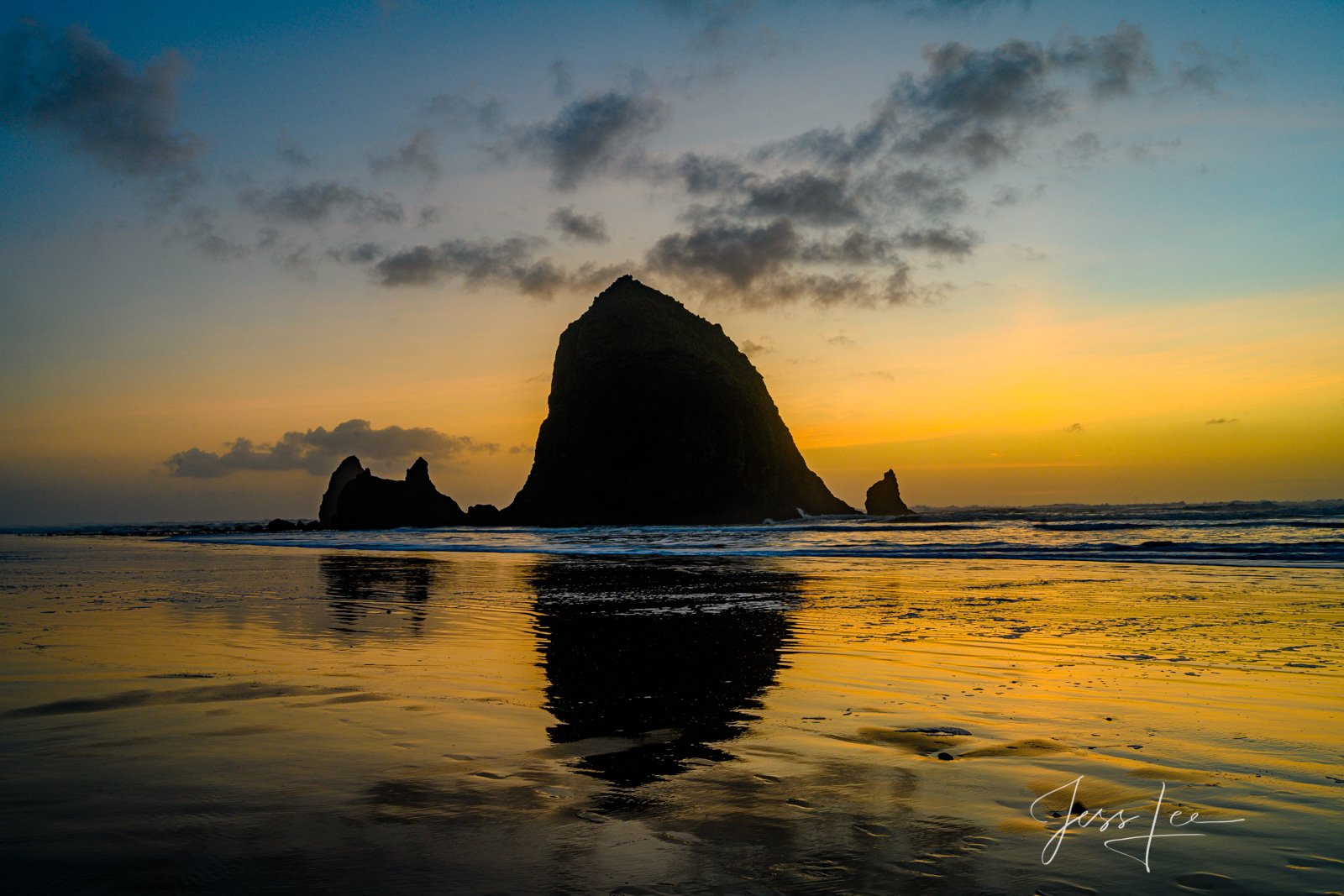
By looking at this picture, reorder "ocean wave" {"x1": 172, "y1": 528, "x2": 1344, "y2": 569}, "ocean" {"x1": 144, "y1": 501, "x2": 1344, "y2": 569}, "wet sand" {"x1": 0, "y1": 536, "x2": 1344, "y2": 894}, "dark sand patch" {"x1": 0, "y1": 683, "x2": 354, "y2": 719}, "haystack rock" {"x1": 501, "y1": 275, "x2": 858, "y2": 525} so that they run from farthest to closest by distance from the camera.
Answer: "haystack rock" {"x1": 501, "y1": 275, "x2": 858, "y2": 525} → "ocean" {"x1": 144, "y1": 501, "x2": 1344, "y2": 569} → "ocean wave" {"x1": 172, "y1": 528, "x2": 1344, "y2": 569} → "dark sand patch" {"x1": 0, "y1": 683, "x2": 354, "y2": 719} → "wet sand" {"x1": 0, "y1": 536, "x2": 1344, "y2": 894}

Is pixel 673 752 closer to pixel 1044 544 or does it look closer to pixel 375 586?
pixel 375 586

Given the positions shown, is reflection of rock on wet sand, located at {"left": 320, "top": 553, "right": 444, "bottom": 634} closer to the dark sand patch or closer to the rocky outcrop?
the dark sand patch

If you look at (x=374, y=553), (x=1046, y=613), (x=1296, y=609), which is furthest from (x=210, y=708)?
(x=374, y=553)

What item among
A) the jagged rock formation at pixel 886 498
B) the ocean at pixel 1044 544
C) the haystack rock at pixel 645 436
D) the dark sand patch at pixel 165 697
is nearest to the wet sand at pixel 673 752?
the dark sand patch at pixel 165 697

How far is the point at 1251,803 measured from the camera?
3.58 meters

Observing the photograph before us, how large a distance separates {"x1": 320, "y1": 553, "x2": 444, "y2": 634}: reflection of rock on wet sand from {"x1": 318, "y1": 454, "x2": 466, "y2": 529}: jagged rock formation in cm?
6088

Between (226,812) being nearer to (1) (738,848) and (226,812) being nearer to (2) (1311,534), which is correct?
(1) (738,848)

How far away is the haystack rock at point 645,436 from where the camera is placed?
74125mm

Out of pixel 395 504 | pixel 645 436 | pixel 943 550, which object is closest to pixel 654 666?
pixel 943 550

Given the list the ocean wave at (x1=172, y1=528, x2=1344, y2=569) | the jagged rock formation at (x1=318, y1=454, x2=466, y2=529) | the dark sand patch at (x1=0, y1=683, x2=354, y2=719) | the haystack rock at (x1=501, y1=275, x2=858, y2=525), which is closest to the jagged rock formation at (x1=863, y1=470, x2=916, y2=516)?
the haystack rock at (x1=501, y1=275, x2=858, y2=525)

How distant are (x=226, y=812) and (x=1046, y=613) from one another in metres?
10.6

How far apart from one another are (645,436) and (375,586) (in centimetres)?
6012

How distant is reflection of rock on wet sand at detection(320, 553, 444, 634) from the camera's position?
11148 millimetres

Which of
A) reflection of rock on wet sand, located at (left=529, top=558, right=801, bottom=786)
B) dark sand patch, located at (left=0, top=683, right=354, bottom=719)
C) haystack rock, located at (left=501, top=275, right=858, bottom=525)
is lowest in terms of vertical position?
reflection of rock on wet sand, located at (left=529, top=558, right=801, bottom=786)
